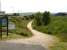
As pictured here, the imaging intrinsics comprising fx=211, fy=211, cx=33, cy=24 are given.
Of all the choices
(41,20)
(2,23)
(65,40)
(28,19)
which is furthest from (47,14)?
(65,40)

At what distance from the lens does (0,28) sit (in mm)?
16656

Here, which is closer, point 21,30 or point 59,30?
point 59,30

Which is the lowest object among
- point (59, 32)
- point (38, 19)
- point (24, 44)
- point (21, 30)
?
point (38, 19)

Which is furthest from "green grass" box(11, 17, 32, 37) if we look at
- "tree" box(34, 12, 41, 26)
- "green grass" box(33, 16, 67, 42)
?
"tree" box(34, 12, 41, 26)

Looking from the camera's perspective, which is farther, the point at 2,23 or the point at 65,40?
the point at 2,23

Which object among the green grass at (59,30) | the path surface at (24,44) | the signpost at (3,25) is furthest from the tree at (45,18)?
the path surface at (24,44)

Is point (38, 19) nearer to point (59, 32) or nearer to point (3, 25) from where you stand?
point (3, 25)

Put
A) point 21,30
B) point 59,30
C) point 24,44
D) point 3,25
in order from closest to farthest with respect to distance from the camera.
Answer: point 24,44 < point 3,25 < point 59,30 < point 21,30

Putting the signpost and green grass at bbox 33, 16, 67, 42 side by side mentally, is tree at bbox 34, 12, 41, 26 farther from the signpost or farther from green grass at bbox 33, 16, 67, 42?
the signpost

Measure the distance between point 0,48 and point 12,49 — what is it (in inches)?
24.7

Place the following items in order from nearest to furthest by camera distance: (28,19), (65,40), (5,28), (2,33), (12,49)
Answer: (12,49) → (65,40) → (2,33) → (5,28) → (28,19)

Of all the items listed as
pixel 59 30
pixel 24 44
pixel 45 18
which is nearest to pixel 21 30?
pixel 59 30

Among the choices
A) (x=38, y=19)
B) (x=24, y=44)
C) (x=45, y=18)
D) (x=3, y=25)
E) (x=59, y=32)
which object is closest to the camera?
(x=24, y=44)

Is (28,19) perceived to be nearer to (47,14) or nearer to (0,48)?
(47,14)
